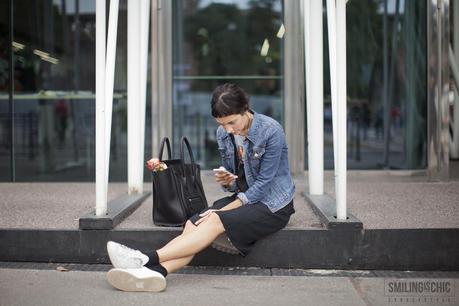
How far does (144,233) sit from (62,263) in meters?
0.73

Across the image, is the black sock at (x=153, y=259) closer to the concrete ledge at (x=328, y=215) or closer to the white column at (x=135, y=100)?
the concrete ledge at (x=328, y=215)

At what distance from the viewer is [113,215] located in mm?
5559

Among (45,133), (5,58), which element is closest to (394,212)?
(45,133)

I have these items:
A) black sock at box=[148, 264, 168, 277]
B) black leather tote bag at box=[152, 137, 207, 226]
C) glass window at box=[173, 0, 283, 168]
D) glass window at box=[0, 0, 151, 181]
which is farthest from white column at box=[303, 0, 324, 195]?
glass window at box=[0, 0, 151, 181]

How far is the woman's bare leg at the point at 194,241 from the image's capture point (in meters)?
4.70

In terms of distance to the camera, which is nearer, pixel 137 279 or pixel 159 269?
pixel 137 279

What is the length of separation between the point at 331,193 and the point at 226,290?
3.12m

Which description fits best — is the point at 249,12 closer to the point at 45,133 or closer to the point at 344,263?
the point at 45,133

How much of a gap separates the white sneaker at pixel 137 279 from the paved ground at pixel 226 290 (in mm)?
49

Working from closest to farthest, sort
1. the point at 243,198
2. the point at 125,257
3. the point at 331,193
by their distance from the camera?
the point at 125,257 → the point at 243,198 → the point at 331,193

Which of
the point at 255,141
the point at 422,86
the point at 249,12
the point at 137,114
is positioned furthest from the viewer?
the point at 249,12

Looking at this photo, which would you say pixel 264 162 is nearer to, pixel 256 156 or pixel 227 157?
pixel 256 156

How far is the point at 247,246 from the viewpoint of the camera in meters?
5.06

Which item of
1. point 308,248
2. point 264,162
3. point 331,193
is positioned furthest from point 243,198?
point 331,193
